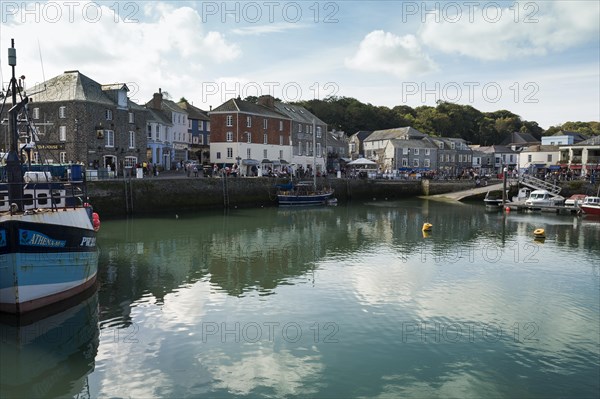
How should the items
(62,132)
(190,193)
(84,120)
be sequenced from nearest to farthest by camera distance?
(84,120)
(62,132)
(190,193)

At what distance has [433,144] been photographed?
A: 88.6 m

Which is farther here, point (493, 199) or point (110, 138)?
point (493, 199)

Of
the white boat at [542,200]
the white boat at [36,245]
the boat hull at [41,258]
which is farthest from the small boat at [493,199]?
the boat hull at [41,258]

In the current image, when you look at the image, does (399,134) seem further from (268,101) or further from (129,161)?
(129,161)

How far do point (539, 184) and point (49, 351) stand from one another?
Result: 57.9 meters

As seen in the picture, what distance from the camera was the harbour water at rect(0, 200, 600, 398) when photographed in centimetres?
1175

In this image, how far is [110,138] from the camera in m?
48.6

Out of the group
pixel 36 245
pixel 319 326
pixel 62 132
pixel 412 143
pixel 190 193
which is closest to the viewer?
pixel 36 245

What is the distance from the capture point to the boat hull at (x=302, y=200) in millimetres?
52625

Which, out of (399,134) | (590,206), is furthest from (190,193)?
(399,134)

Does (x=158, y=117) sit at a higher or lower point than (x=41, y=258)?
higher

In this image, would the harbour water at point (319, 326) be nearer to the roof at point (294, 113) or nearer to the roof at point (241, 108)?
the roof at point (241, 108)

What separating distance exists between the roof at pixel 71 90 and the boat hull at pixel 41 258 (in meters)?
32.9

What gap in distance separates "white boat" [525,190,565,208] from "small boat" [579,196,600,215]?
407 centimetres
